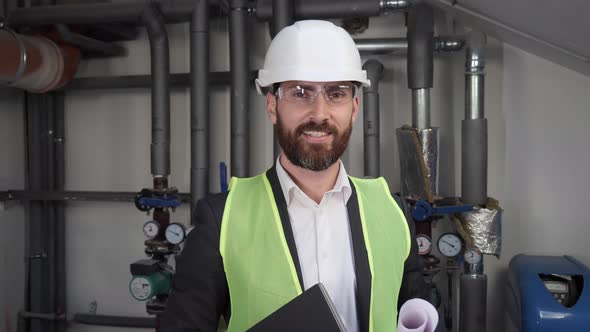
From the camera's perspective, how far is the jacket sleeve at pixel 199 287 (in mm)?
898

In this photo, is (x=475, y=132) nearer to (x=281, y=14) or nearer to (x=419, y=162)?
(x=419, y=162)

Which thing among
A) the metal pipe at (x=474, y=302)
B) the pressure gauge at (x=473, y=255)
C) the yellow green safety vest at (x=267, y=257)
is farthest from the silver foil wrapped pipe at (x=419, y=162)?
the yellow green safety vest at (x=267, y=257)

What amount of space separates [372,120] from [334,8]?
0.51m

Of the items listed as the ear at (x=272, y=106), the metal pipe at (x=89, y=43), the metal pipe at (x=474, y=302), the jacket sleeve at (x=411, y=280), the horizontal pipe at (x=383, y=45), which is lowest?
the metal pipe at (x=474, y=302)

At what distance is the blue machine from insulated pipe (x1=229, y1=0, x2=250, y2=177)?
1202 millimetres

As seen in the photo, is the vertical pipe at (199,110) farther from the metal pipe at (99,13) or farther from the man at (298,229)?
the man at (298,229)

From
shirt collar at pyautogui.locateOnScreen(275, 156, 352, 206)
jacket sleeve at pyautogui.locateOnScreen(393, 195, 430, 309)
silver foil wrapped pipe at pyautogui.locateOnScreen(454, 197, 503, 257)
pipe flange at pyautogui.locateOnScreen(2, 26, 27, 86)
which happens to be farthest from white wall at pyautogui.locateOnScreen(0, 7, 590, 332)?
shirt collar at pyautogui.locateOnScreen(275, 156, 352, 206)

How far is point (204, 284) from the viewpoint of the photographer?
2.99ft

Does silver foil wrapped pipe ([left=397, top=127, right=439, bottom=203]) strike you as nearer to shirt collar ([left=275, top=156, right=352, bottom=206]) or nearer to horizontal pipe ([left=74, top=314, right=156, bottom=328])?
shirt collar ([left=275, top=156, right=352, bottom=206])

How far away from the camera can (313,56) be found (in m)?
0.94

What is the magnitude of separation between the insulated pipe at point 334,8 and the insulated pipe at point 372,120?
0.25 m

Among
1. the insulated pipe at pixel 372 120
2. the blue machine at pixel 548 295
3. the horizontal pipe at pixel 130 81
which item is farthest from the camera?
the horizontal pipe at pixel 130 81

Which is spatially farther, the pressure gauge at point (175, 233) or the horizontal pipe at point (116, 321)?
the horizontal pipe at point (116, 321)

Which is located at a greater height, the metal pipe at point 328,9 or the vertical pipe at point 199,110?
the metal pipe at point 328,9
